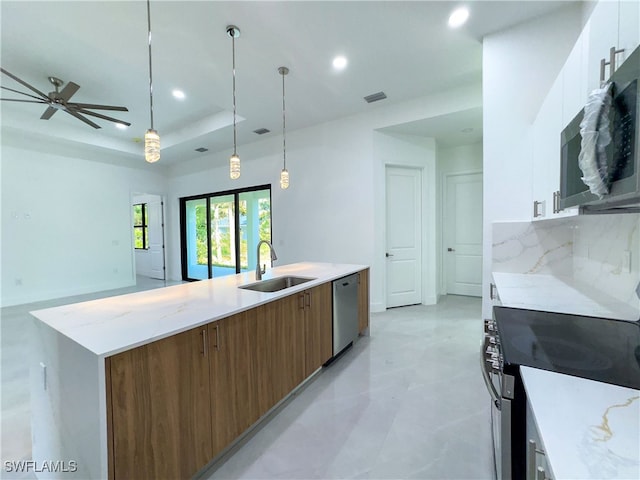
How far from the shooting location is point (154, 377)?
3.92 feet

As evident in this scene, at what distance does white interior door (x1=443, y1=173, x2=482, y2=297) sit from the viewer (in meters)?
5.06

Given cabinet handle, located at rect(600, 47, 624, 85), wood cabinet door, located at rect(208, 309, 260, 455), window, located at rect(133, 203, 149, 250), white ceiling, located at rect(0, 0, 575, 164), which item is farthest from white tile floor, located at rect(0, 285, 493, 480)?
window, located at rect(133, 203, 149, 250)

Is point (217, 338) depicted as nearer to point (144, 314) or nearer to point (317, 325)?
point (144, 314)

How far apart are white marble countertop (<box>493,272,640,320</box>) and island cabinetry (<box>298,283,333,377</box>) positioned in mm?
1333

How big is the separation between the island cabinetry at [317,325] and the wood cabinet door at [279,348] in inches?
2.7

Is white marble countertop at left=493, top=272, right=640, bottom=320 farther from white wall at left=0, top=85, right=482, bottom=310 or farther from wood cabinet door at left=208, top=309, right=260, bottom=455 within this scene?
white wall at left=0, top=85, right=482, bottom=310

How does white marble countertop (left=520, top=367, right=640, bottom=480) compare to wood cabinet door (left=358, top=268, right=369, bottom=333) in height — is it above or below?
above

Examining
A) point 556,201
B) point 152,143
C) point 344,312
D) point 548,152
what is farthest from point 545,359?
point 152,143

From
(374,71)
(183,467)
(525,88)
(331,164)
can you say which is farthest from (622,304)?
(331,164)

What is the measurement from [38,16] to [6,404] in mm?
3180

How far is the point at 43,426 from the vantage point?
4.71ft

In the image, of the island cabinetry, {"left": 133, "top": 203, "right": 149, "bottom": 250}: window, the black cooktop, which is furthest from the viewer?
{"left": 133, "top": 203, "right": 149, "bottom": 250}: window

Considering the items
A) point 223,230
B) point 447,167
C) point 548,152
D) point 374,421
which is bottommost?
point 374,421

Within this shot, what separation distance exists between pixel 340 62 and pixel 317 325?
8.97 feet
